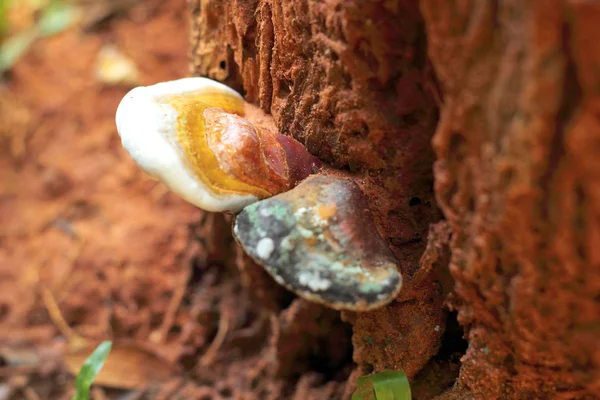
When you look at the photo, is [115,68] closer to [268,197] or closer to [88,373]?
[88,373]

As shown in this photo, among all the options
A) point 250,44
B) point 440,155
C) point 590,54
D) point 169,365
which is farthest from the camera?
point 169,365

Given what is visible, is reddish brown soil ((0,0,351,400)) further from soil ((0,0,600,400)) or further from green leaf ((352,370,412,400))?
green leaf ((352,370,412,400))

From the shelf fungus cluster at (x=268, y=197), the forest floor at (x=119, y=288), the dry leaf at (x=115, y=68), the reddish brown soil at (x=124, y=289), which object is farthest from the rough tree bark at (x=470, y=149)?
the dry leaf at (x=115, y=68)

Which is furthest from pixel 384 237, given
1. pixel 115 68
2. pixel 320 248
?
pixel 115 68

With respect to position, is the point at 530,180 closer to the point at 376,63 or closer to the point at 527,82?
the point at 527,82

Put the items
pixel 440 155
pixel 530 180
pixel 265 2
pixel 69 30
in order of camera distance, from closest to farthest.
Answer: pixel 530 180 < pixel 440 155 < pixel 265 2 < pixel 69 30

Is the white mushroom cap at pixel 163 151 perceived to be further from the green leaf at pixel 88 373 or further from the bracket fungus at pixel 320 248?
the green leaf at pixel 88 373

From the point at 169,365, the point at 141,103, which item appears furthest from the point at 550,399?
the point at 169,365
